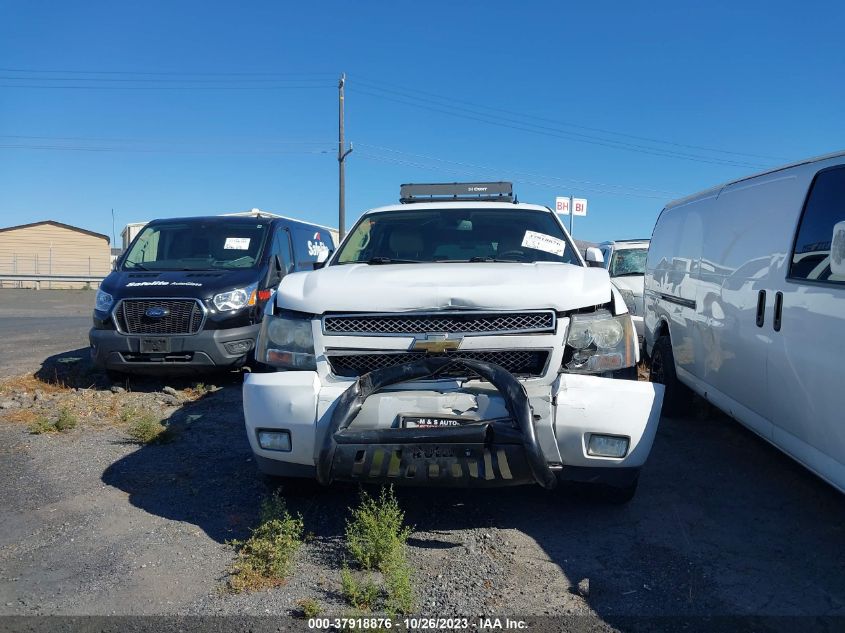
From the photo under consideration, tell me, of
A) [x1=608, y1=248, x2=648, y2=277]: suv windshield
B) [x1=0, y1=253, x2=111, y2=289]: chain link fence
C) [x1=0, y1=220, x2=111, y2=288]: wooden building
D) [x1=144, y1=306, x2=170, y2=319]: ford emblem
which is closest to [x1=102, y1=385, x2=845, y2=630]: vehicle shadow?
[x1=144, y1=306, x2=170, y2=319]: ford emblem

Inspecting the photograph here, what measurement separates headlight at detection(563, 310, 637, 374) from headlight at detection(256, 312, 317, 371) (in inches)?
53.2

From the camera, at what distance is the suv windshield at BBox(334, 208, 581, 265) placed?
4902 millimetres

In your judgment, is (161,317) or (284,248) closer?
(161,317)

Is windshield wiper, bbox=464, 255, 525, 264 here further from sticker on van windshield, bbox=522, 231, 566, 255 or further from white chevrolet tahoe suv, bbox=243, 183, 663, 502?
white chevrolet tahoe suv, bbox=243, 183, 663, 502

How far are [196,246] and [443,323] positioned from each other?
6063mm

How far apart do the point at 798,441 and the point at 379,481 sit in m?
2.28

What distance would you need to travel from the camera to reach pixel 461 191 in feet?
23.8

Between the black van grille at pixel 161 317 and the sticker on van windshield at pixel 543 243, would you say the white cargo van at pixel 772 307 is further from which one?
the black van grille at pixel 161 317

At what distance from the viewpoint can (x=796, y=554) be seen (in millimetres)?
3570

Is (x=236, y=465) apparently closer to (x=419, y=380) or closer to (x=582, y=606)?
(x=419, y=380)

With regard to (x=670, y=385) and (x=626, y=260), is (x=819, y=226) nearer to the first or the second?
(x=670, y=385)

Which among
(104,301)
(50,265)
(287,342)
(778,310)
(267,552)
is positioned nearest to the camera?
(267,552)

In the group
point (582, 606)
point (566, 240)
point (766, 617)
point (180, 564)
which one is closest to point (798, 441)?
point (766, 617)

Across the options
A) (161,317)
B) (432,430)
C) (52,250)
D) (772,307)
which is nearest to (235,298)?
(161,317)
